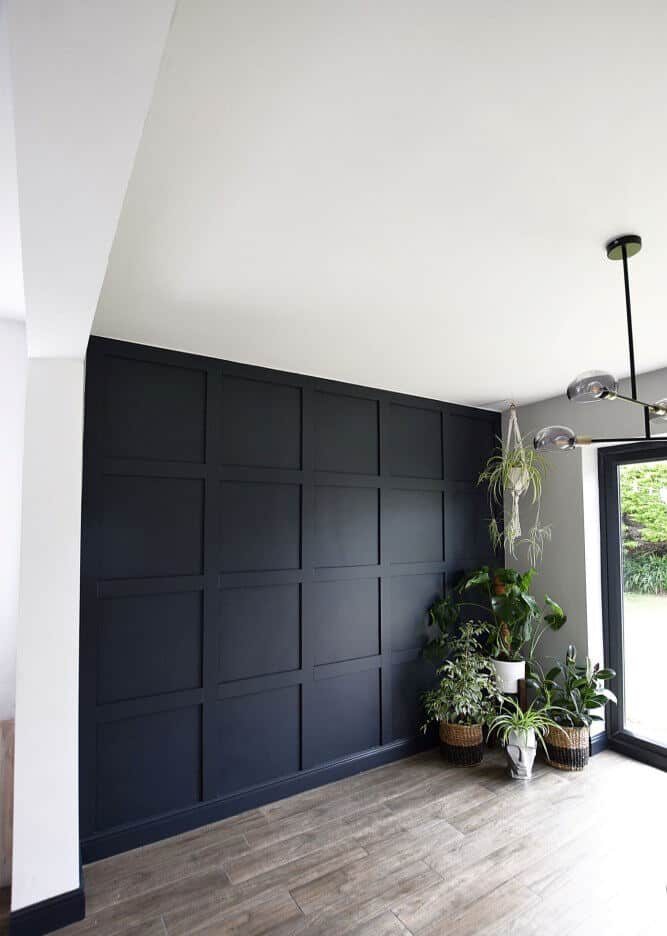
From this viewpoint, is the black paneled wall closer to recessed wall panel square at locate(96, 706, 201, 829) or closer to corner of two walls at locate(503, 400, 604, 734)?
recessed wall panel square at locate(96, 706, 201, 829)

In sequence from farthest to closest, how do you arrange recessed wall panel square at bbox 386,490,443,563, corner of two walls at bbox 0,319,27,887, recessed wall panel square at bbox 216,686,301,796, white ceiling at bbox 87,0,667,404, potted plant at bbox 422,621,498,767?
recessed wall panel square at bbox 386,490,443,563 → potted plant at bbox 422,621,498,767 → recessed wall panel square at bbox 216,686,301,796 → corner of two walls at bbox 0,319,27,887 → white ceiling at bbox 87,0,667,404

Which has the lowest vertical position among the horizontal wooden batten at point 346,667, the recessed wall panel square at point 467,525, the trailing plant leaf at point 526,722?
the trailing plant leaf at point 526,722

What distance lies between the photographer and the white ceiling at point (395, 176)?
3.49ft

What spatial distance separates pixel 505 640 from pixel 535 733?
619mm

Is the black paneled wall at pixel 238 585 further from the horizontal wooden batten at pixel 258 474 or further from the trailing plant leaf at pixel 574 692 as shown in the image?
the trailing plant leaf at pixel 574 692

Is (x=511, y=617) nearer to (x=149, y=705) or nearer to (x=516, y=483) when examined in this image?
(x=516, y=483)

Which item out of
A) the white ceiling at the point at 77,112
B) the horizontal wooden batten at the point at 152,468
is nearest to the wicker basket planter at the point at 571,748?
the horizontal wooden batten at the point at 152,468

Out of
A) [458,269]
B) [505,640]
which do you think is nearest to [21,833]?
[458,269]

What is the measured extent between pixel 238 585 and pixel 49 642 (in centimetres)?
106

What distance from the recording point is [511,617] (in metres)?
3.73

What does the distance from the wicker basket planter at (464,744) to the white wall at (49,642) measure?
229cm

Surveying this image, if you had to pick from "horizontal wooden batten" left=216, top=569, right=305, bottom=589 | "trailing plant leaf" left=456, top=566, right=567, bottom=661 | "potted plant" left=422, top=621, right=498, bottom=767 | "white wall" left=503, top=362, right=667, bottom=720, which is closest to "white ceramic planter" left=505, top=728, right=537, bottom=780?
"potted plant" left=422, top=621, right=498, bottom=767

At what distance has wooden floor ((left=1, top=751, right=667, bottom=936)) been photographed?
2.17m

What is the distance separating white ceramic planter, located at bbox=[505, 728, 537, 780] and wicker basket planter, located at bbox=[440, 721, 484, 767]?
232mm
